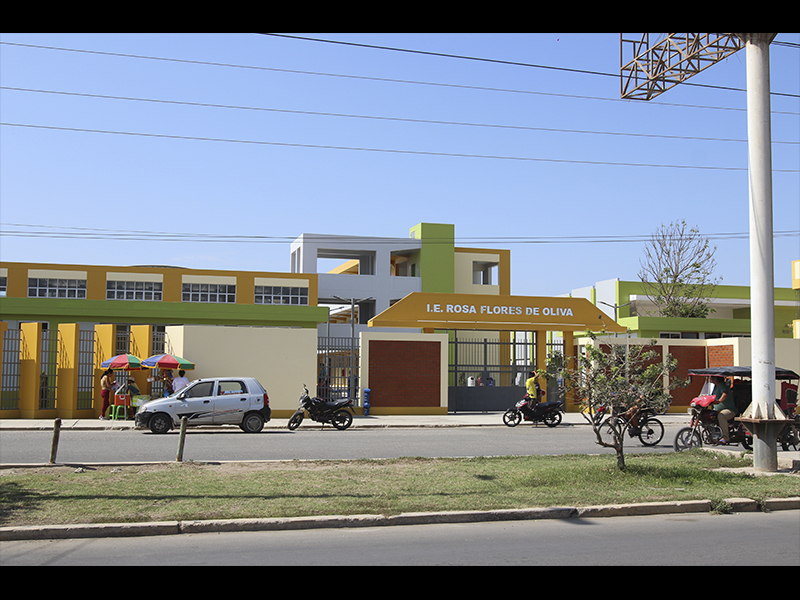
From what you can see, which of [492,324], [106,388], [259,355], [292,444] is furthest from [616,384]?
[492,324]

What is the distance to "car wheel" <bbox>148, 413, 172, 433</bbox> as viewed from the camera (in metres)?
18.4

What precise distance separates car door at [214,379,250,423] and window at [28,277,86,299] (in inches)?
1368

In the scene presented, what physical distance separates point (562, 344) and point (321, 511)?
24163 millimetres

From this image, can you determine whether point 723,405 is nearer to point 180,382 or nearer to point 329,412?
point 329,412

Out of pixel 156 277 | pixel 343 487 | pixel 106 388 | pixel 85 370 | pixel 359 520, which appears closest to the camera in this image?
pixel 359 520

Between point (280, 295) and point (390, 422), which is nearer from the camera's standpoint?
point (390, 422)

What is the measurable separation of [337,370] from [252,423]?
8.72 metres

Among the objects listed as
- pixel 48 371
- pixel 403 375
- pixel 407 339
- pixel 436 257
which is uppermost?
pixel 436 257

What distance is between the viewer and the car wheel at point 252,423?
19156 mm

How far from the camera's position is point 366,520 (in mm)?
8195

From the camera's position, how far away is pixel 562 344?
31250mm

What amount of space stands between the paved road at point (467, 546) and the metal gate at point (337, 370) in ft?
63.0
